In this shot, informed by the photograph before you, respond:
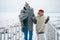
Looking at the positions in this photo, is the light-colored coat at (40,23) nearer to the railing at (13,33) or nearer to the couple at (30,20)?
the couple at (30,20)

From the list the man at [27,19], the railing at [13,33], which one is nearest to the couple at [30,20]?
the man at [27,19]

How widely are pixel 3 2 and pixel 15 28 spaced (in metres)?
0.52

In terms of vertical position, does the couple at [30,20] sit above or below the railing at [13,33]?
above

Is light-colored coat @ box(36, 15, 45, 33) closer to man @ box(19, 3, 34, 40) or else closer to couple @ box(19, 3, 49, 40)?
couple @ box(19, 3, 49, 40)

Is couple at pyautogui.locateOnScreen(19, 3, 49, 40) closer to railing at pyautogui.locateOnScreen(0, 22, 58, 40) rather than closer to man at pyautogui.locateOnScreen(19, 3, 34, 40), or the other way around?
man at pyautogui.locateOnScreen(19, 3, 34, 40)

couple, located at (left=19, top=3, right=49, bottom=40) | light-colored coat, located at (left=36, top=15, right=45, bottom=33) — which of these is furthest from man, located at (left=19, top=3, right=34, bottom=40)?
light-colored coat, located at (left=36, top=15, right=45, bottom=33)

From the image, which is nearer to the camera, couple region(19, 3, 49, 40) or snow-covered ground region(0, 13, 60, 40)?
couple region(19, 3, 49, 40)

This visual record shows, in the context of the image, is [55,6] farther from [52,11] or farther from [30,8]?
[30,8]

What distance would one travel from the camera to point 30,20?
256cm

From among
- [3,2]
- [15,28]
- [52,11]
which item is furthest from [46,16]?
[3,2]

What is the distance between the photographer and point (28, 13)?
2543 millimetres

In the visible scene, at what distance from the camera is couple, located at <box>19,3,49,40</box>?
8.22 feet

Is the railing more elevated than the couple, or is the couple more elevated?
the couple

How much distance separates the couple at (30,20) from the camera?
251 centimetres
